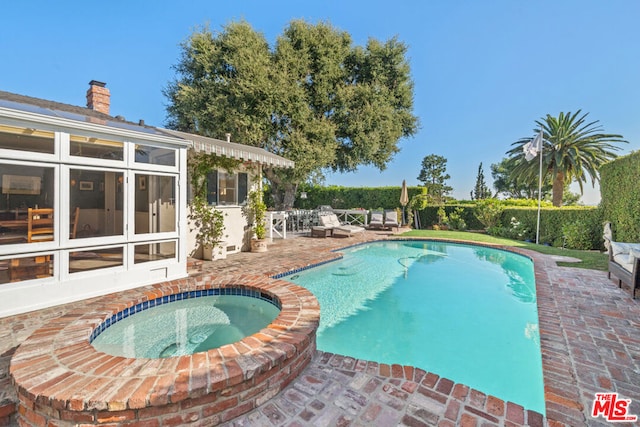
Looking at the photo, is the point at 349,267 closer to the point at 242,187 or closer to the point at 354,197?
the point at 242,187

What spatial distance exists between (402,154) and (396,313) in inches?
566

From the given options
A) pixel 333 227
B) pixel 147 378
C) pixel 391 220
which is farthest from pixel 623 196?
pixel 147 378

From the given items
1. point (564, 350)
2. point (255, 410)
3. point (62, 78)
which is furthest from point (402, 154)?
point (62, 78)

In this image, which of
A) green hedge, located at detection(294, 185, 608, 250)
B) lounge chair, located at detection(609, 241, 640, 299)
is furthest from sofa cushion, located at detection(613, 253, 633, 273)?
green hedge, located at detection(294, 185, 608, 250)

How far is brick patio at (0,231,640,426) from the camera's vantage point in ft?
6.82

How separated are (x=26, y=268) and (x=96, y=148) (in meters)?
2.05

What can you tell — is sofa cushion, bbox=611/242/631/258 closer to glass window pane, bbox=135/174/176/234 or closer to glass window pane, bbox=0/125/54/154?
glass window pane, bbox=135/174/176/234

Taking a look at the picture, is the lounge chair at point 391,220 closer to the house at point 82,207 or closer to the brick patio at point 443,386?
the brick patio at point 443,386

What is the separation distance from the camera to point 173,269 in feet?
18.4

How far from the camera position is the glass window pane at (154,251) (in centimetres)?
514

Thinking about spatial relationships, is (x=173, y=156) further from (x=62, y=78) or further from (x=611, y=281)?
Result: (x=62, y=78)

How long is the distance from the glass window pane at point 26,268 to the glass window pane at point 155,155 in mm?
2096

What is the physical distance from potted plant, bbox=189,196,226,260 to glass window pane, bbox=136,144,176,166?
1962mm

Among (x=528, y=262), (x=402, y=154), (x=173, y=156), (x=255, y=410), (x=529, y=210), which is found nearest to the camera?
(x=255, y=410)
